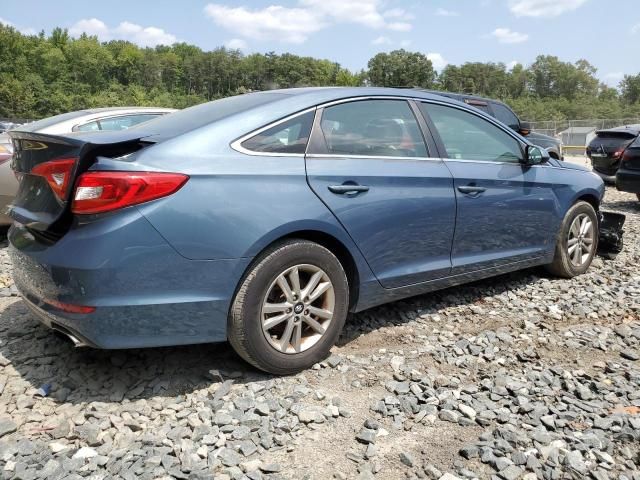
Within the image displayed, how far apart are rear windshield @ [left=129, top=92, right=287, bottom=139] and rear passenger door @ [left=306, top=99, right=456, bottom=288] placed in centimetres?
40

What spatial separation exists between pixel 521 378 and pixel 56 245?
2.54 m

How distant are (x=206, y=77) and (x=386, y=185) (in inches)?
5668

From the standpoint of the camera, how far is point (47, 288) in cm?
266

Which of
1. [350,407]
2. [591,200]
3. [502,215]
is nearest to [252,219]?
[350,407]

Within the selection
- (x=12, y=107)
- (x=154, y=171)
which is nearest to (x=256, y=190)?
(x=154, y=171)

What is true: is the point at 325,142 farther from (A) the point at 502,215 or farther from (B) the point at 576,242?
(B) the point at 576,242

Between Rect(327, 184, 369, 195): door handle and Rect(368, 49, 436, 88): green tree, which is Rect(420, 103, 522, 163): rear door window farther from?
Rect(368, 49, 436, 88): green tree

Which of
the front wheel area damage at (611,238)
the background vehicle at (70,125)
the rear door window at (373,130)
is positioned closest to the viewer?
the rear door window at (373,130)

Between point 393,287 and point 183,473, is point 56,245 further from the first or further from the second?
point 393,287

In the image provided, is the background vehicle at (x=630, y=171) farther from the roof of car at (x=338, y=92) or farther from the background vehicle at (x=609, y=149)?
the roof of car at (x=338, y=92)

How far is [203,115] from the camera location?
312 centimetres

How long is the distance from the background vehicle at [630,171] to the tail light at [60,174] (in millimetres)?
9035

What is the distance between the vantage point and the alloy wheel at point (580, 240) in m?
4.95

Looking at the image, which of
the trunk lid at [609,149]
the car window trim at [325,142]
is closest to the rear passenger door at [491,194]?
the car window trim at [325,142]
